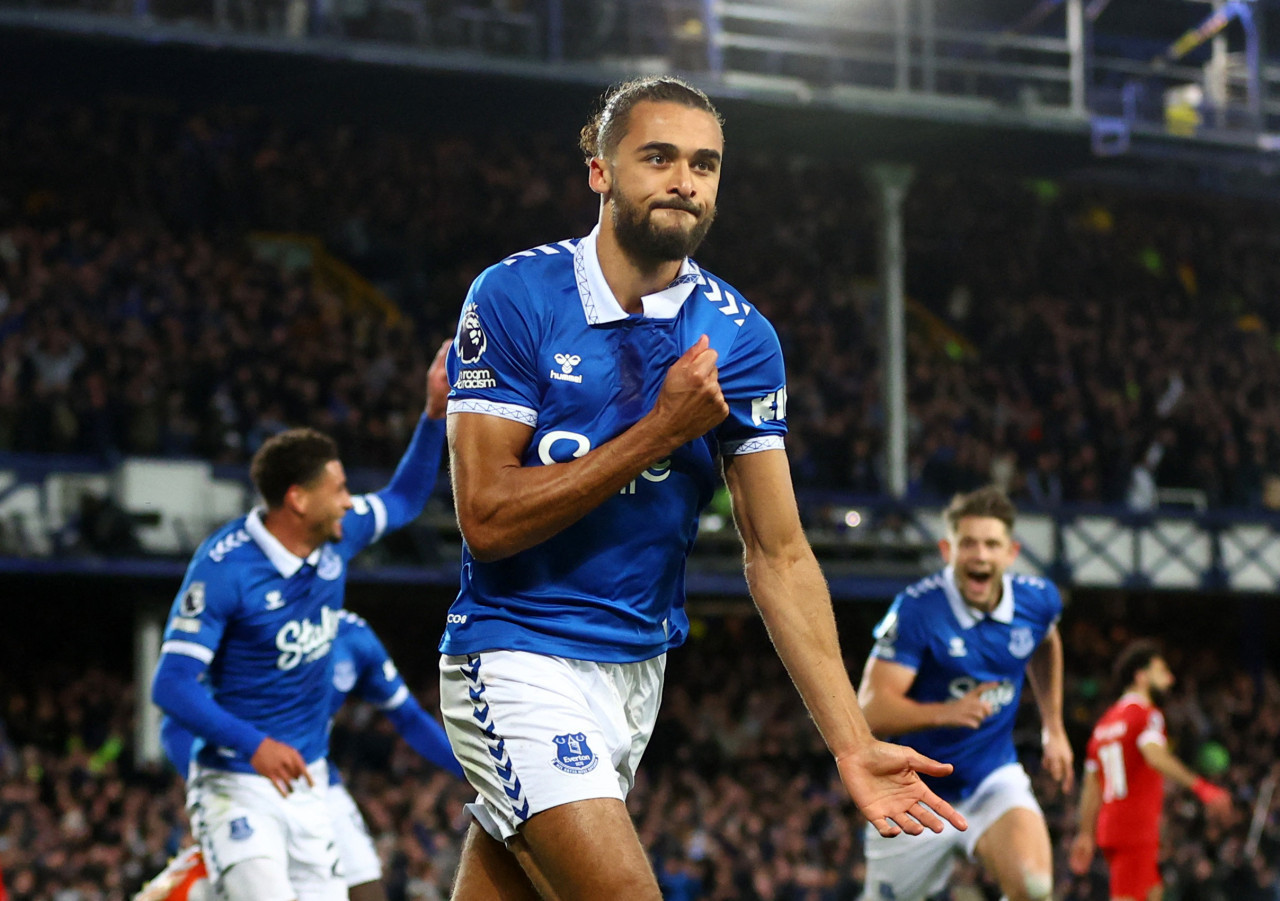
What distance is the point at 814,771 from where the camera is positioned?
1883 centimetres

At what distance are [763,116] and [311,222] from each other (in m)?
5.84

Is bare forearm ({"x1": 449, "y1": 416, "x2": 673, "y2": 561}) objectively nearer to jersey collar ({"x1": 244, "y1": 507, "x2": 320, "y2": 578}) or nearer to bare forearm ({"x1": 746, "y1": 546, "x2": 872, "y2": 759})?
bare forearm ({"x1": 746, "y1": 546, "x2": 872, "y2": 759})

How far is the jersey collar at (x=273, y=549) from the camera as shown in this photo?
6531 millimetres

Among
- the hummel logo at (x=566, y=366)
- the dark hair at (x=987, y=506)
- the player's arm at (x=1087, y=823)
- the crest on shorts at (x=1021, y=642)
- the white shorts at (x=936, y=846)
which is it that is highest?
the hummel logo at (x=566, y=366)

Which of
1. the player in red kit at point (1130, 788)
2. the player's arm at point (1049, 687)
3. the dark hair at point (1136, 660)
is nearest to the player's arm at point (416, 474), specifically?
the player's arm at point (1049, 687)

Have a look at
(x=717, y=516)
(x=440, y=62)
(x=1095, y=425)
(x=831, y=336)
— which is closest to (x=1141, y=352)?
(x=1095, y=425)

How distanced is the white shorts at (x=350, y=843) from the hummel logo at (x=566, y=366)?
386 cm

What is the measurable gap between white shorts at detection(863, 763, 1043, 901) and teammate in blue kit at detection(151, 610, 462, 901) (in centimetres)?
195

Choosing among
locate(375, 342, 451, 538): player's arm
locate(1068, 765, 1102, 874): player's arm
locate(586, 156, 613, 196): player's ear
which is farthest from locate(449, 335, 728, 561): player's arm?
locate(1068, 765, 1102, 874): player's arm

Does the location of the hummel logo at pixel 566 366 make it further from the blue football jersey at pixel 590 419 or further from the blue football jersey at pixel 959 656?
the blue football jersey at pixel 959 656

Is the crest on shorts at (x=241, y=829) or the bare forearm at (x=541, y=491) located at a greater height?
the bare forearm at (x=541, y=491)

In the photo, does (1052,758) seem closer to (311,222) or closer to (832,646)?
(832,646)

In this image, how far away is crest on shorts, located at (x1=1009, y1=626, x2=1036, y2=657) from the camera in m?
7.53

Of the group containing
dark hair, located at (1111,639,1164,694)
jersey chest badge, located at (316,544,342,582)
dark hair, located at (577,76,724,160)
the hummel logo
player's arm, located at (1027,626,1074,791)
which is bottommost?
dark hair, located at (1111,639,1164,694)
